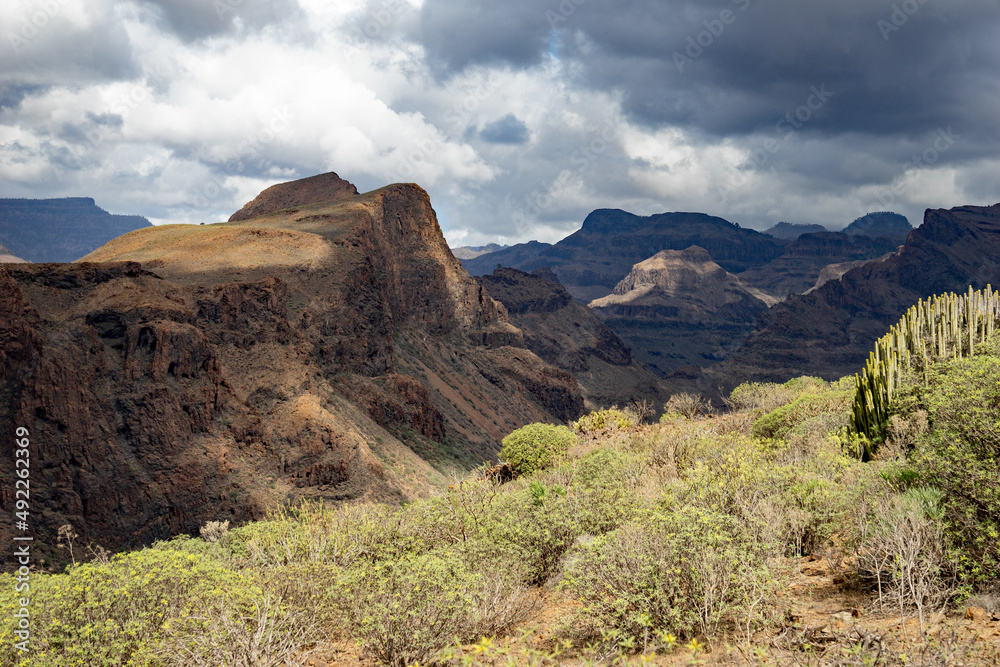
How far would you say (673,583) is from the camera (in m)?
7.35

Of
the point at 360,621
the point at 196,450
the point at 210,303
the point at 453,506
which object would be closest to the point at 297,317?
the point at 210,303

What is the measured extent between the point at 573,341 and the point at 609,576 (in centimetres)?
16420

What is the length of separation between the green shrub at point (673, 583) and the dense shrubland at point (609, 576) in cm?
3

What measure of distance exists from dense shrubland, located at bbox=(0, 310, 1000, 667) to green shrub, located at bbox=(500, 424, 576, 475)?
1176 centimetres

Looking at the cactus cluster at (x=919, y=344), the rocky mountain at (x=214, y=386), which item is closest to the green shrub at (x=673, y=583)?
the cactus cluster at (x=919, y=344)

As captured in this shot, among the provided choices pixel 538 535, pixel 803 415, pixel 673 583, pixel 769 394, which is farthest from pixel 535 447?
pixel 673 583

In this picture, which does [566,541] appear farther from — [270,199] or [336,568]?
[270,199]

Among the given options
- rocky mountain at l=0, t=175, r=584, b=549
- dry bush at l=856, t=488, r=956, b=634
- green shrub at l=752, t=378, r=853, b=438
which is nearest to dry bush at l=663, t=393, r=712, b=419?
green shrub at l=752, t=378, r=853, b=438

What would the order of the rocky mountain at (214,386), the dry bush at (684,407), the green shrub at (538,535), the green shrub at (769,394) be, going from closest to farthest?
the green shrub at (538,535) < the green shrub at (769,394) < the dry bush at (684,407) < the rocky mountain at (214,386)

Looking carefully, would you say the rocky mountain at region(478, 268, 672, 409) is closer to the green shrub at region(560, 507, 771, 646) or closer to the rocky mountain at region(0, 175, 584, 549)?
the rocky mountain at region(0, 175, 584, 549)

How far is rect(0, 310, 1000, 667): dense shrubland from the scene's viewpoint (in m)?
7.07

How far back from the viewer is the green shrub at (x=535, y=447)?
2359cm

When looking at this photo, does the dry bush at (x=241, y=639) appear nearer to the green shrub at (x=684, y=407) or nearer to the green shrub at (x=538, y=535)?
the green shrub at (x=538, y=535)

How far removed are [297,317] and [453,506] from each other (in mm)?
50344
